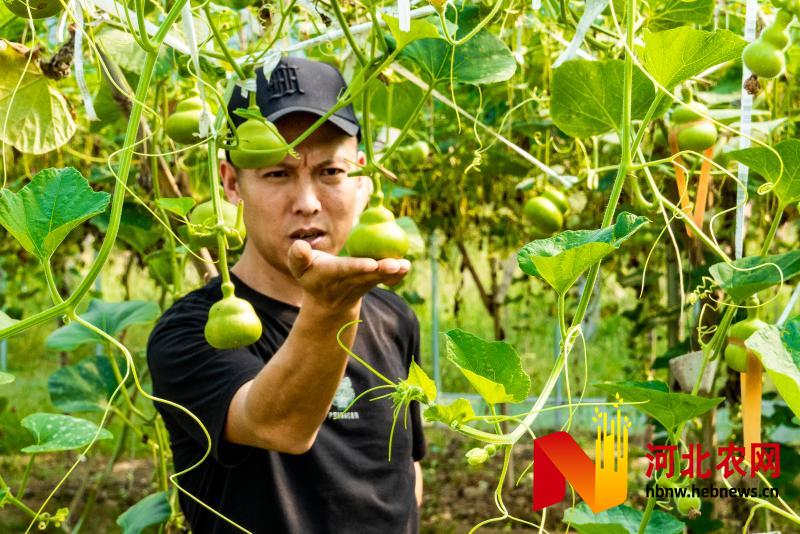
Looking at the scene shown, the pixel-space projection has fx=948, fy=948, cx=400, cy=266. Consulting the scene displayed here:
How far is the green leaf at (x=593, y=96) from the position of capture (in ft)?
2.56

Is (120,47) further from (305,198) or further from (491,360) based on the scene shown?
(491,360)

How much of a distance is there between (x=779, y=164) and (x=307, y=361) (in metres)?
0.46

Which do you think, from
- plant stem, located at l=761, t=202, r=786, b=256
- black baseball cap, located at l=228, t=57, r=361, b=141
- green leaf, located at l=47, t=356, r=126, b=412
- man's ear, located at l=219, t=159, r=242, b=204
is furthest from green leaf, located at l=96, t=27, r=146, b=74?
green leaf, located at l=47, t=356, r=126, b=412

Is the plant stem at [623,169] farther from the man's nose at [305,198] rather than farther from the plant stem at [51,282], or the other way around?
the man's nose at [305,198]

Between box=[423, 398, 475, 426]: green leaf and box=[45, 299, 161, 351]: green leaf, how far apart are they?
114cm

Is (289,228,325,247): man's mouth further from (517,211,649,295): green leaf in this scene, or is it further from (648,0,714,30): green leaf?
(517,211,649,295): green leaf

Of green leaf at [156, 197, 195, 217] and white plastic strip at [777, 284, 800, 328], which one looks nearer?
white plastic strip at [777, 284, 800, 328]

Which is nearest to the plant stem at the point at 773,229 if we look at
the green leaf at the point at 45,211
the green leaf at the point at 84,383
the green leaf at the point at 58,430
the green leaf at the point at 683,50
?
the green leaf at the point at 683,50

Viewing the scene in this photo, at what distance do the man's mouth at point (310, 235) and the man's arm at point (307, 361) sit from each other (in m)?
0.22

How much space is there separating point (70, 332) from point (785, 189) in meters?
1.18

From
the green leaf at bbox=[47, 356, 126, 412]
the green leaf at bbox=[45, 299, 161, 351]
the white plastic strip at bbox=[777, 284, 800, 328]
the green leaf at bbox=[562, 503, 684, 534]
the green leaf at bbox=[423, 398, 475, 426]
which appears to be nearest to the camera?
the green leaf at bbox=[423, 398, 475, 426]

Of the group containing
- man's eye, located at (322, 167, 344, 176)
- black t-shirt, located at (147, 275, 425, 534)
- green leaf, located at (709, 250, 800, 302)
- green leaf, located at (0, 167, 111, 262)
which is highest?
man's eye, located at (322, 167, 344, 176)

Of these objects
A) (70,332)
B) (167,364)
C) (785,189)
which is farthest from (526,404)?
(785,189)

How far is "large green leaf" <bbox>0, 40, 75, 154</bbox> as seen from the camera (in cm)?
86
